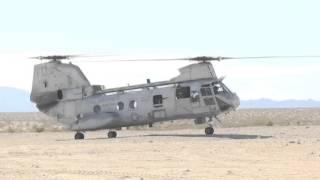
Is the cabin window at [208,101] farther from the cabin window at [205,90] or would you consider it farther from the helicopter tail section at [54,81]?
the helicopter tail section at [54,81]

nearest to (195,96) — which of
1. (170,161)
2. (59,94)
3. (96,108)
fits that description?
(96,108)

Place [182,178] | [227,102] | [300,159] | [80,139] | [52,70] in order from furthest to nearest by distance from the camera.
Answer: [52,70], [80,139], [227,102], [300,159], [182,178]

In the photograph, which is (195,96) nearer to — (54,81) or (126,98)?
(126,98)

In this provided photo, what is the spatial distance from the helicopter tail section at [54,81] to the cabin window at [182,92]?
5498 mm

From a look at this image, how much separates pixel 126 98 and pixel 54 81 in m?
4.44

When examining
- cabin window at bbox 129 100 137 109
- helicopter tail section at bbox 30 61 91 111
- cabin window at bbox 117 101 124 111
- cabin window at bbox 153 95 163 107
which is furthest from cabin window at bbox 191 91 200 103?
helicopter tail section at bbox 30 61 91 111

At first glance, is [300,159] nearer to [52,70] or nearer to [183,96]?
[183,96]

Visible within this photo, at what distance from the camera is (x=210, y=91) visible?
31062mm

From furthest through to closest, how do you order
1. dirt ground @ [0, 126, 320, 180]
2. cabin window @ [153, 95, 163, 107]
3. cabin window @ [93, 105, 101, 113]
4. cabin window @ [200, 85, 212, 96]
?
1. cabin window @ [93, 105, 101, 113]
2. cabin window @ [153, 95, 163, 107]
3. cabin window @ [200, 85, 212, 96]
4. dirt ground @ [0, 126, 320, 180]

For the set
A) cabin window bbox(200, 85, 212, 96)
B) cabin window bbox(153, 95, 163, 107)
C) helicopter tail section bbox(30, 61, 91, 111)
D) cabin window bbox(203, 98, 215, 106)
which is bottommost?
Result: cabin window bbox(203, 98, 215, 106)

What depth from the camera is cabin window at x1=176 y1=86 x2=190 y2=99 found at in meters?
31.6

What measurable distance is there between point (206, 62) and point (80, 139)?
7.24 meters

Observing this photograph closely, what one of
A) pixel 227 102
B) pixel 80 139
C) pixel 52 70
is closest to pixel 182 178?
pixel 227 102

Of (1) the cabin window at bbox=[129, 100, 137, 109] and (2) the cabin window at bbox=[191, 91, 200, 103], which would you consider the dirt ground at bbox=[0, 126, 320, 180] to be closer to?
(2) the cabin window at bbox=[191, 91, 200, 103]
